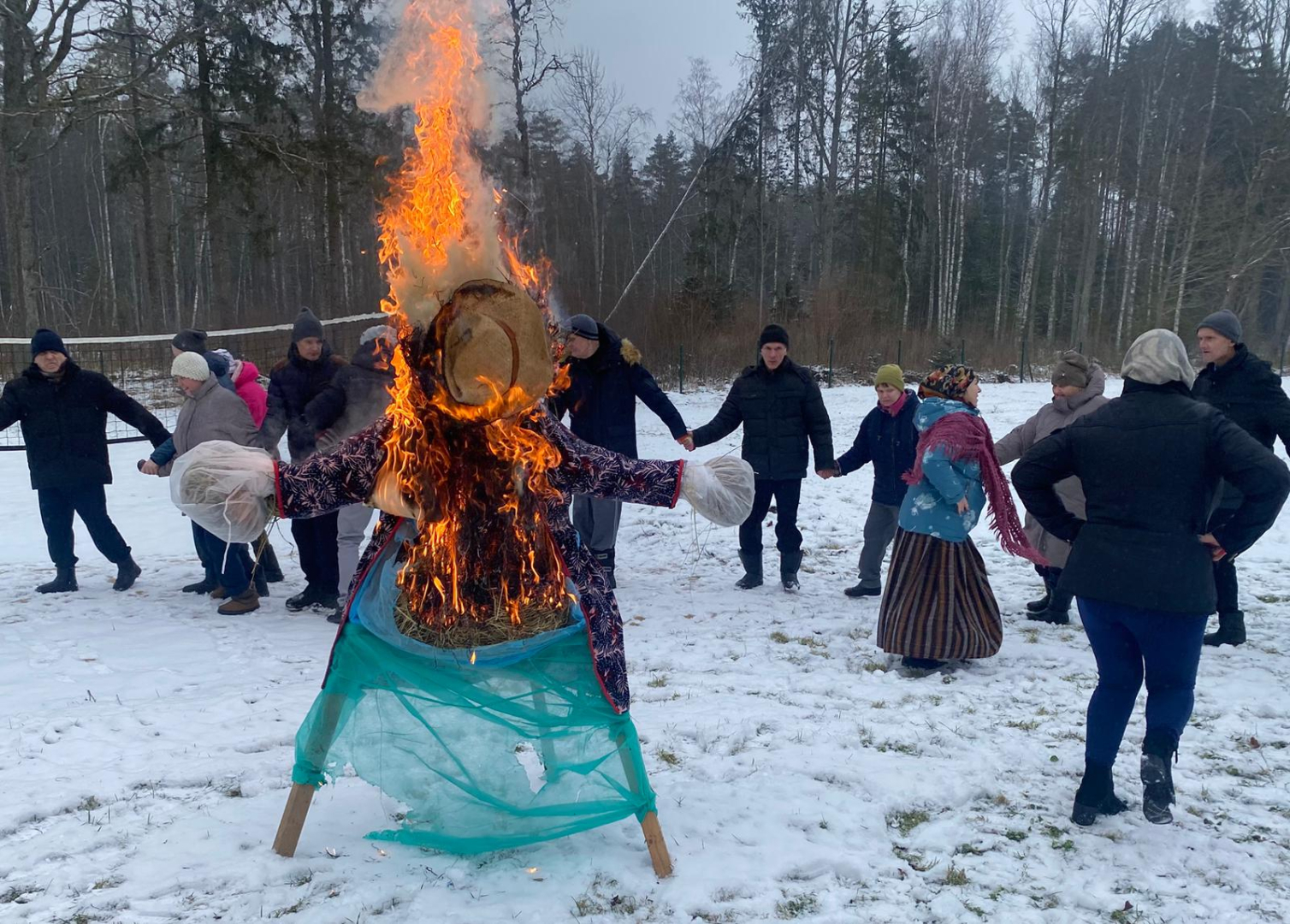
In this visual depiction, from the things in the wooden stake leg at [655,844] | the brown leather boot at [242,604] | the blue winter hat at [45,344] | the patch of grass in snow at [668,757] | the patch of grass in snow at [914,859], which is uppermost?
the blue winter hat at [45,344]

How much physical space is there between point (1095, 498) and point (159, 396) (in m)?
17.2

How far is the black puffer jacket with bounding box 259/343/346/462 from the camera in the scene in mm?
6227

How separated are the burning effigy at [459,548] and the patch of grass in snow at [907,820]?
1.04 m

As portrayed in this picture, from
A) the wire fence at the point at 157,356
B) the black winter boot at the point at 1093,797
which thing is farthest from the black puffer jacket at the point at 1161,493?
the wire fence at the point at 157,356

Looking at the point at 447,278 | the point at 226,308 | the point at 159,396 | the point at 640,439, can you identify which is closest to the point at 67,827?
the point at 447,278

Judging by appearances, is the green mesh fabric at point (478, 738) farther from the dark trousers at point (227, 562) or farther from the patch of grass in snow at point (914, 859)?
the dark trousers at point (227, 562)

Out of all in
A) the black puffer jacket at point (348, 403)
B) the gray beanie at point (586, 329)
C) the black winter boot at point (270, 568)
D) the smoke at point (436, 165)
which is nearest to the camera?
the smoke at point (436, 165)

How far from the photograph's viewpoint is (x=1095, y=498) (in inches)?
137

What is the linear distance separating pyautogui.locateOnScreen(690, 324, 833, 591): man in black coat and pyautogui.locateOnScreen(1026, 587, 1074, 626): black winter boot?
1823 millimetres

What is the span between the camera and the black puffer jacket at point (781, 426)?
23.0ft

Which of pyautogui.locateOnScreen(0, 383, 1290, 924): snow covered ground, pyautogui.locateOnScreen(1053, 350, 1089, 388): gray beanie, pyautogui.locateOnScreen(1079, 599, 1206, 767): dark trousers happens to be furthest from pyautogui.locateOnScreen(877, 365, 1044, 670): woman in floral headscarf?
pyautogui.locateOnScreen(1079, 599, 1206, 767): dark trousers

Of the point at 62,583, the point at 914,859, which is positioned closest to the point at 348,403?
the point at 62,583

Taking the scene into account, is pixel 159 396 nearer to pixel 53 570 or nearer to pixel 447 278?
pixel 53 570

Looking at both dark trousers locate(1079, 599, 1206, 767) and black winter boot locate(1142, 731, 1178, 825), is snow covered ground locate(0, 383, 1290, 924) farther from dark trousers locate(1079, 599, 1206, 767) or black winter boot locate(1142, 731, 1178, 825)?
dark trousers locate(1079, 599, 1206, 767)
